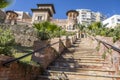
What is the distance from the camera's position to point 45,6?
141ft

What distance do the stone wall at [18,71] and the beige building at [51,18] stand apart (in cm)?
3126

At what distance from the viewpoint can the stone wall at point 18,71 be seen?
11.0 feet

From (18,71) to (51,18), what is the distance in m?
37.5

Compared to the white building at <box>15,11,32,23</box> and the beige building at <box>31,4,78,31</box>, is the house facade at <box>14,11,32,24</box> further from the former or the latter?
the beige building at <box>31,4,78,31</box>

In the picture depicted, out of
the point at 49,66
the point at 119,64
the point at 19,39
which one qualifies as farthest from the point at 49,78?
the point at 19,39

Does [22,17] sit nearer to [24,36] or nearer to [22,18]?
[22,18]

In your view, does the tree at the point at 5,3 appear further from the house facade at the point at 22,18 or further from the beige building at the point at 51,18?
the house facade at the point at 22,18

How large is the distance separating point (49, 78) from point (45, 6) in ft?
129

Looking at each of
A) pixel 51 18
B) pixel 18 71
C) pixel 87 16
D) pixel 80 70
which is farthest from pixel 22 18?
pixel 87 16

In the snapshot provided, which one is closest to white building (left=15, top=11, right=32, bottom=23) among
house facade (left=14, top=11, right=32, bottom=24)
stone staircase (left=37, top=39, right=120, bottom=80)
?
house facade (left=14, top=11, right=32, bottom=24)

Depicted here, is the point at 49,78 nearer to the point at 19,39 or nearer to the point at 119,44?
the point at 119,44

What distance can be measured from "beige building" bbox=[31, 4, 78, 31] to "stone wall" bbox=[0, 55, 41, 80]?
31256 millimetres

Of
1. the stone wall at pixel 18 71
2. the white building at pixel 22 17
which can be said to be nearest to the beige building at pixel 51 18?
the white building at pixel 22 17

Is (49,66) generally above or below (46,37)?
below
